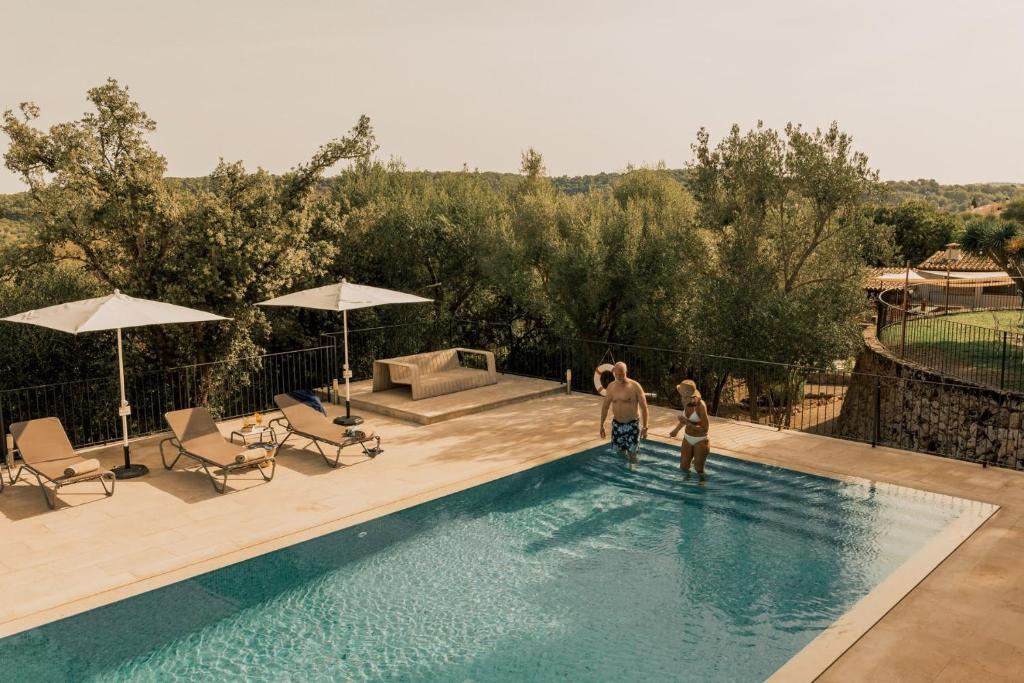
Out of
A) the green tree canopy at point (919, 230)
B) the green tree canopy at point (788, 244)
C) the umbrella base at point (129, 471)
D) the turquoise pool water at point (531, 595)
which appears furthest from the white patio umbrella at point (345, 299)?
the green tree canopy at point (919, 230)

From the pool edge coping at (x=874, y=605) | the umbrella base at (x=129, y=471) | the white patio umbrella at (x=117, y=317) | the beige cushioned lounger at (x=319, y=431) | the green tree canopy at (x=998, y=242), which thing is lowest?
the pool edge coping at (x=874, y=605)

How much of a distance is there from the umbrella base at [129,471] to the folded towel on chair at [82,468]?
0.88 m

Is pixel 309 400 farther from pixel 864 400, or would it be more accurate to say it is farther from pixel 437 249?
pixel 864 400

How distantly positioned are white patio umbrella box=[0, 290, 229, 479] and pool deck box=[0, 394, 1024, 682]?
1.02 m

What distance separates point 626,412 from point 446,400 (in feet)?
15.9

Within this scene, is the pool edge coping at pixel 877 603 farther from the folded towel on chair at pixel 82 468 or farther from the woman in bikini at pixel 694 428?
the folded towel on chair at pixel 82 468

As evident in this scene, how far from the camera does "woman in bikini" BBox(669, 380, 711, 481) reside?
10.4 meters

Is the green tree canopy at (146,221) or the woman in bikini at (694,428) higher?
the green tree canopy at (146,221)

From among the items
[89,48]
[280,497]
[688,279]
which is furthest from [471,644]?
[89,48]

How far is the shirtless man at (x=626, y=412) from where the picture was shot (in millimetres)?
10930

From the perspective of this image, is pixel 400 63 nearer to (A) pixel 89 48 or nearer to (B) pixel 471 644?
(A) pixel 89 48

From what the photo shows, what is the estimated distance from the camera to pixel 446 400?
49.1 feet

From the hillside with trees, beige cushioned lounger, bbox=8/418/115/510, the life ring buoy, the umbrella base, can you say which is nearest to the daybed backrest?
the hillside with trees

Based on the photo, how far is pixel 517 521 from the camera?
9383mm
